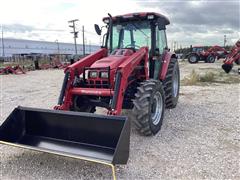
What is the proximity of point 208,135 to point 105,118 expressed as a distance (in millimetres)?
2355

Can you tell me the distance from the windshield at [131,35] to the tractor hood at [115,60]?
20.7 inches

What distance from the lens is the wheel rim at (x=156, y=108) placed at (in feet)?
17.1

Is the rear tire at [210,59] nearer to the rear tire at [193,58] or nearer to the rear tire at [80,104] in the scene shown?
the rear tire at [193,58]

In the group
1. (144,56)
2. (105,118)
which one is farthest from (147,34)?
(105,118)

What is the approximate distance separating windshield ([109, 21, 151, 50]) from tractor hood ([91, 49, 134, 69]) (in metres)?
0.52

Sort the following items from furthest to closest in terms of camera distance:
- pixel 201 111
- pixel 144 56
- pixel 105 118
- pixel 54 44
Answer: pixel 54 44
pixel 201 111
pixel 144 56
pixel 105 118

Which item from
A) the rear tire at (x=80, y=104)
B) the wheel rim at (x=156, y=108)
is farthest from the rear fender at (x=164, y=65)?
the rear tire at (x=80, y=104)

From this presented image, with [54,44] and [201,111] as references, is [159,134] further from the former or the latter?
[54,44]

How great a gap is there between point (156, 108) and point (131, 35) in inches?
75.4

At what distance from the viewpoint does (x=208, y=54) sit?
30219mm

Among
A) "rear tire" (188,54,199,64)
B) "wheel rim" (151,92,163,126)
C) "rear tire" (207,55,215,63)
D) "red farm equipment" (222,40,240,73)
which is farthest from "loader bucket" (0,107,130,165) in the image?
"rear tire" (188,54,199,64)

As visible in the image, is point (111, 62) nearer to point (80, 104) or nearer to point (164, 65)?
point (80, 104)

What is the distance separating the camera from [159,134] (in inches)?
205

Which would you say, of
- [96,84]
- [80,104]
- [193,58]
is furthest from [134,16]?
[193,58]
